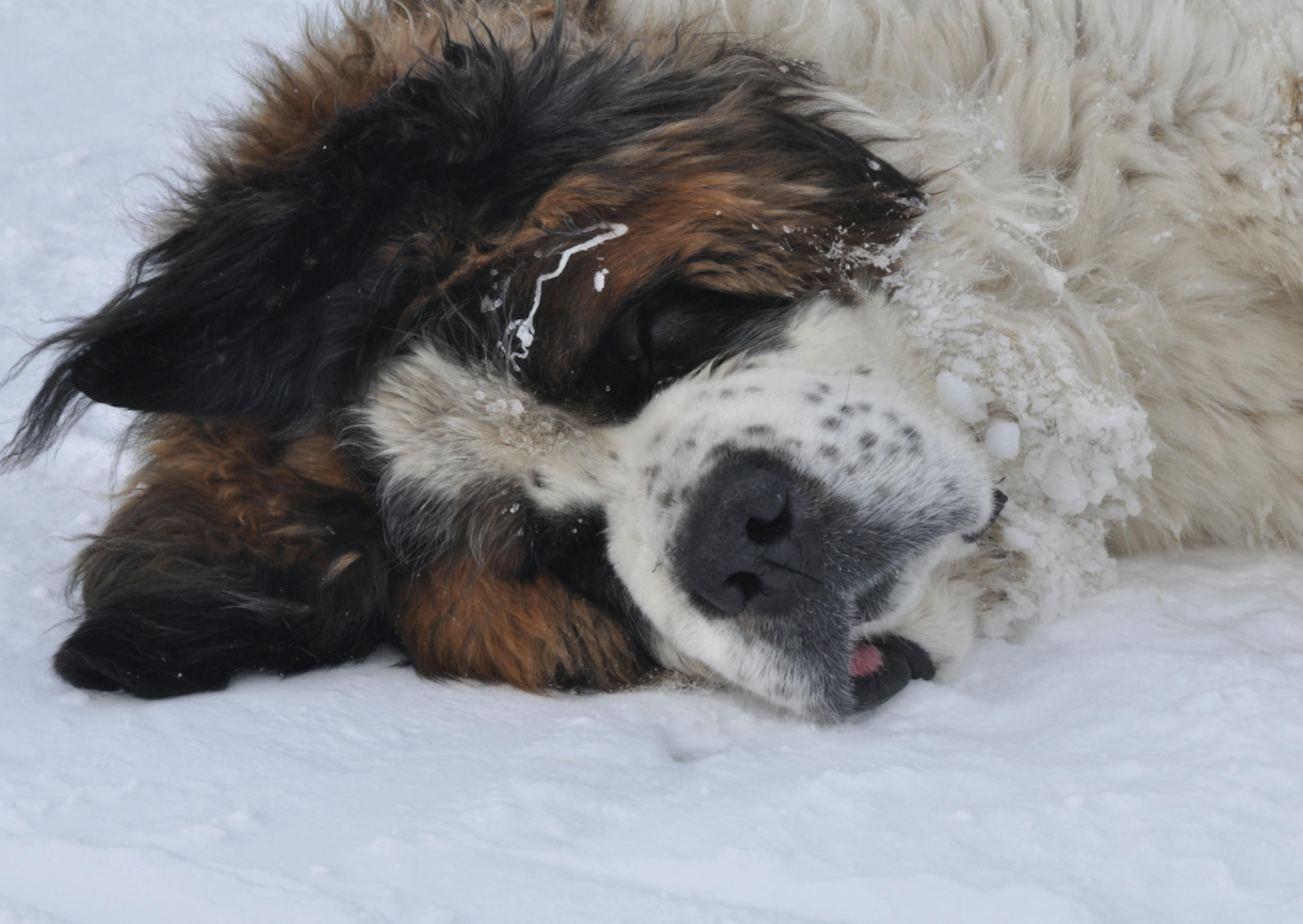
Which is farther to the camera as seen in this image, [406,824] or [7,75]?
[7,75]

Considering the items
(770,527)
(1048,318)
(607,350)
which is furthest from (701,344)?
(1048,318)

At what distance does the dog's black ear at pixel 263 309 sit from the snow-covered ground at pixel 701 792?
0.62 meters

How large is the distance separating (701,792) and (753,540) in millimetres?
466

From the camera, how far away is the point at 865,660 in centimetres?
229

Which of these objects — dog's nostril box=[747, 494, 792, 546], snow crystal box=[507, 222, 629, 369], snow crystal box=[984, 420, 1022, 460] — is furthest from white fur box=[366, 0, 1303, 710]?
dog's nostril box=[747, 494, 792, 546]

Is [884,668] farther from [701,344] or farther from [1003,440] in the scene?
[701,344]

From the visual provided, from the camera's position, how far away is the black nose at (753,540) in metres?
2.15

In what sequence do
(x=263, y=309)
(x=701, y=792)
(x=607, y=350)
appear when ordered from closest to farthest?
(x=701, y=792), (x=263, y=309), (x=607, y=350)

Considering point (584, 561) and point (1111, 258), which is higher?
point (1111, 258)

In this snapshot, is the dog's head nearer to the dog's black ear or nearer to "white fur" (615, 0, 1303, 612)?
the dog's black ear

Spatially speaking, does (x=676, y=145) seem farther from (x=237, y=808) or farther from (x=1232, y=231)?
(x=237, y=808)

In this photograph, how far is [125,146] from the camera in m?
5.18

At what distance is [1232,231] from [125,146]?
4.37m

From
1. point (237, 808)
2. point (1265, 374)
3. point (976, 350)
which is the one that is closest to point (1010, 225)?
point (976, 350)
